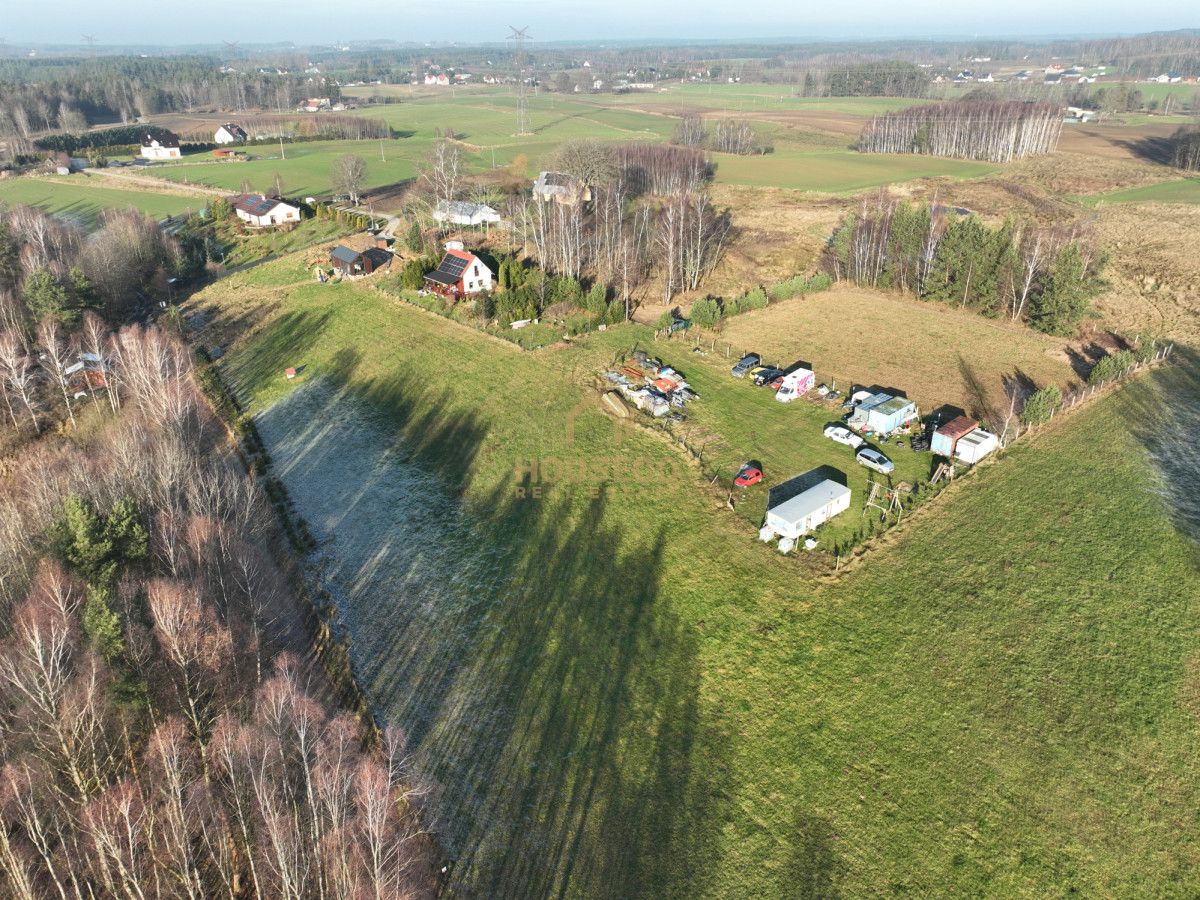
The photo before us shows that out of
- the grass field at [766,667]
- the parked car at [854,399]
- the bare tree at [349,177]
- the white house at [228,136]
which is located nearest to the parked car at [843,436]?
the grass field at [766,667]

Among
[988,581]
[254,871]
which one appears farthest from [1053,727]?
[254,871]

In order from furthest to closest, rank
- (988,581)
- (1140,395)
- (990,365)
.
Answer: (990,365)
(1140,395)
(988,581)

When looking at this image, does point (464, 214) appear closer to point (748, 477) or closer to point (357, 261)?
point (357, 261)

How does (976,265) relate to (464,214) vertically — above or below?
below

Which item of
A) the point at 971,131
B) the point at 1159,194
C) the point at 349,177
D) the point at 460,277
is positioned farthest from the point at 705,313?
the point at 971,131

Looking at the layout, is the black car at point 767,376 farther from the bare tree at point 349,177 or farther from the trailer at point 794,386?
the bare tree at point 349,177

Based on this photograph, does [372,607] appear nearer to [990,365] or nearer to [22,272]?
[990,365]
